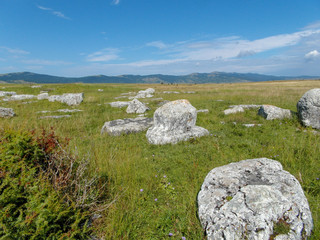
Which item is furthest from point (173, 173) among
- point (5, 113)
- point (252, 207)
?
point (5, 113)

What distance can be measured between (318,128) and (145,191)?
432 inches

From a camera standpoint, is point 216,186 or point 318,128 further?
point 318,128

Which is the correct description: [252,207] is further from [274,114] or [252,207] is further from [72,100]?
[72,100]

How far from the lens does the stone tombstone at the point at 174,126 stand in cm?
871

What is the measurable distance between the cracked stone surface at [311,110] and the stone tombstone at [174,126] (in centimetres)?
629

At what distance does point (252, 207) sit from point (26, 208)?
155 inches

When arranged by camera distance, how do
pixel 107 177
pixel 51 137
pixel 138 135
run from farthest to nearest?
pixel 138 135 < pixel 107 177 < pixel 51 137

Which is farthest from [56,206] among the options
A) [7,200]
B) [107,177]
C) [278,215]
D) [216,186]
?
[278,215]

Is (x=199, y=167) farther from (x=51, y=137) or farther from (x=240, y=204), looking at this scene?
(x=51, y=137)

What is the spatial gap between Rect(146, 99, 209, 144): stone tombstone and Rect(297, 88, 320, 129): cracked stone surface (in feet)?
20.6

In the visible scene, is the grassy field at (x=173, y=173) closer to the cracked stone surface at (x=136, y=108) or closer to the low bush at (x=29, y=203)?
the low bush at (x=29, y=203)

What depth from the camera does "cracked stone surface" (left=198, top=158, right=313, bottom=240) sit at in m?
2.88

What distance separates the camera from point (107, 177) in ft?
16.0

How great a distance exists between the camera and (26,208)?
10.1ft
